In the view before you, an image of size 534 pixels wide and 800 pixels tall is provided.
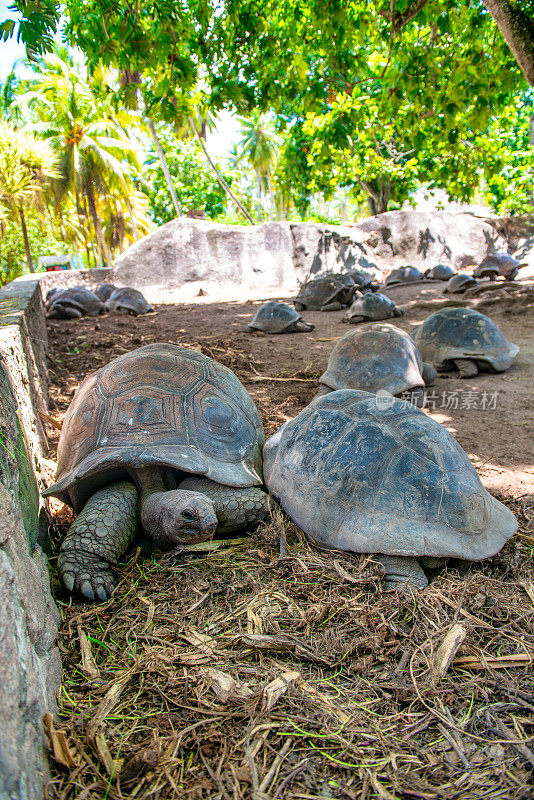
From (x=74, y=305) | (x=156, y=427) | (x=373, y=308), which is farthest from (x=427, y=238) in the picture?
(x=156, y=427)

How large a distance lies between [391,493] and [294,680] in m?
0.78

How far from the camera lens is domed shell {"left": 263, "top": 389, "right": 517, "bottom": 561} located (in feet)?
6.69

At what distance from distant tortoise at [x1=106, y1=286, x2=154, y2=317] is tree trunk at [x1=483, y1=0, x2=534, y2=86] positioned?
706 cm

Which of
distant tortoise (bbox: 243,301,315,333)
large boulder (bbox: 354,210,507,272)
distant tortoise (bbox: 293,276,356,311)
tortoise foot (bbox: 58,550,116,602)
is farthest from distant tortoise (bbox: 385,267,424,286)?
tortoise foot (bbox: 58,550,116,602)

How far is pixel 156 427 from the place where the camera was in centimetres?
245

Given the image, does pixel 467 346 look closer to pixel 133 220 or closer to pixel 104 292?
pixel 104 292

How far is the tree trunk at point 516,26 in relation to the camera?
525 centimetres

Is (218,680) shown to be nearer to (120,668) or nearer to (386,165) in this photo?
(120,668)

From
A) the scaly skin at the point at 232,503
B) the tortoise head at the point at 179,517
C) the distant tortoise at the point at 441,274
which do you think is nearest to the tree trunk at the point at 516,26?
the scaly skin at the point at 232,503

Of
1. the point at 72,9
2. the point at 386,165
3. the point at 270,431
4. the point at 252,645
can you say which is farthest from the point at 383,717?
the point at 386,165

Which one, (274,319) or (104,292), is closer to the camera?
(274,319)

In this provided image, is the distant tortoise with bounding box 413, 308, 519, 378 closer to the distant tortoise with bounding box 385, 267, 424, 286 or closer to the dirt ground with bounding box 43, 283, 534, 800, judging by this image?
the dirt ground with bounding box 43, 283, 534, 800

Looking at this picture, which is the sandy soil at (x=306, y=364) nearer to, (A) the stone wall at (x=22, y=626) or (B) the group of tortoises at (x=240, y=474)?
(B) the group of tortoises at (x=240, y=474)

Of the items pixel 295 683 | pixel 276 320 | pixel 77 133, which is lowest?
pixel 295 683
